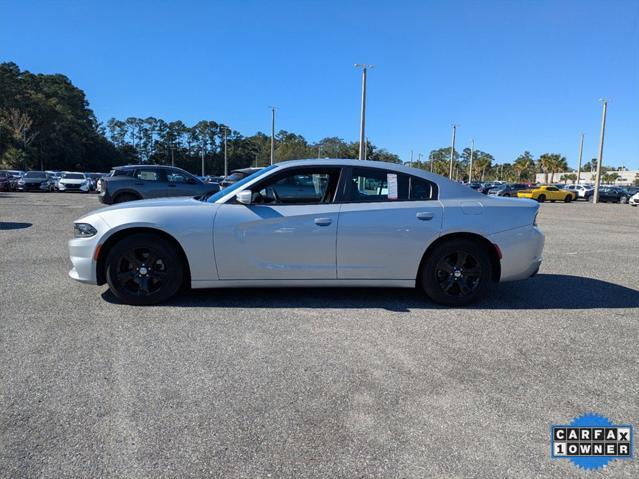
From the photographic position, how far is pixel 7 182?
2800 centimetres

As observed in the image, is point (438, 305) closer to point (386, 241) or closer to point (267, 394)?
point (386, 241)

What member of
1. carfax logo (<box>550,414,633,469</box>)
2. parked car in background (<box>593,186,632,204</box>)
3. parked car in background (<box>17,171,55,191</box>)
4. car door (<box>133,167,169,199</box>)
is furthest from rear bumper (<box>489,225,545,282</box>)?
parked car in background (<box>593,186,632,204</box>)

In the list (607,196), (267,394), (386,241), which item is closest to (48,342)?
(267,394)

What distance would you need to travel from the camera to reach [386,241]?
14.8ft

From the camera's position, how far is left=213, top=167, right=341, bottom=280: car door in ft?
14.5

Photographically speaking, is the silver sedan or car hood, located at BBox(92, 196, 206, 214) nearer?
the silver sedan

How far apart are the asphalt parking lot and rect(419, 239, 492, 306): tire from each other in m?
0.18

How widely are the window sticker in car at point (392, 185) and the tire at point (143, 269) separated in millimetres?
2272

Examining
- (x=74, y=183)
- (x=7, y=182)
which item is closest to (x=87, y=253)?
(x=74, y=183)

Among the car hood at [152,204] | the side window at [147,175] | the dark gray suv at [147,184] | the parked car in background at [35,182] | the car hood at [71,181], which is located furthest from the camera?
the car hood at [71,181]

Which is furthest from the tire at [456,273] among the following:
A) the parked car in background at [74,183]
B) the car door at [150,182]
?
the parked car in background at [74,183]

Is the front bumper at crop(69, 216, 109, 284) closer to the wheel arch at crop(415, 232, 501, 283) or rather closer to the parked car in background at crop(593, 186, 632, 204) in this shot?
the wheel arch at crop(415, 232, 501, 283)

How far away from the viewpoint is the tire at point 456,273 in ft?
15.1

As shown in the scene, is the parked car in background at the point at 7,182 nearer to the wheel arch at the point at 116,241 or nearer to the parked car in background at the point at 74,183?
the parked car in background at the point at 74,183
